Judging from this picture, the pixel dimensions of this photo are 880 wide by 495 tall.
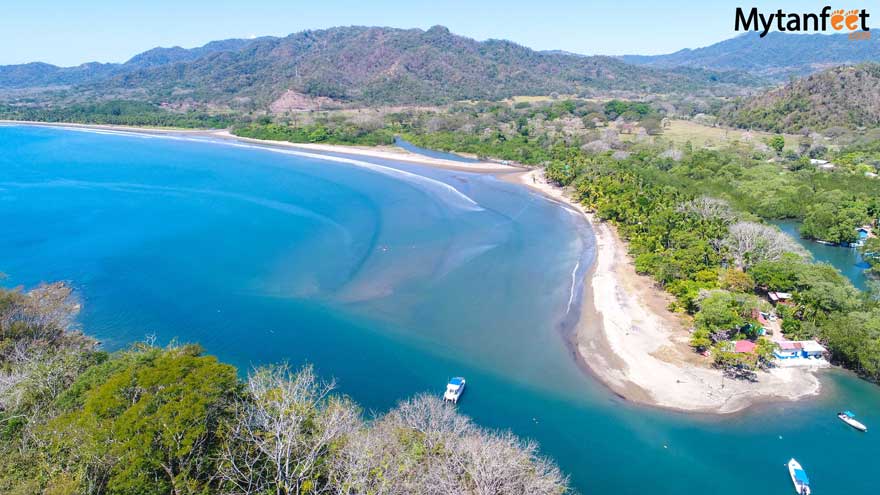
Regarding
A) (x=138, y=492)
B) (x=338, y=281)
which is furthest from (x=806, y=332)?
(x=138, y=492)

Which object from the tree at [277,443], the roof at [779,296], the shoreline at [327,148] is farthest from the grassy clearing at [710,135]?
the tree at [277,443]

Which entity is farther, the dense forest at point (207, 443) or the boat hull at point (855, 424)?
the boat hull at point (855, 424)

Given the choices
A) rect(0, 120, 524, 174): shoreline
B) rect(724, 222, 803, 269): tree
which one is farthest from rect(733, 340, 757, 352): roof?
rect(0, 120, 524, 174): shoreline

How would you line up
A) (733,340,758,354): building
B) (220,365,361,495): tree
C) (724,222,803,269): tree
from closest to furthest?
(220,365,361,495): tree, (733,340,758,354): building, (724,222,803,269): tree

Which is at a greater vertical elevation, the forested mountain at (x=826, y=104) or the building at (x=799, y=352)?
the forested mountain at (x=826, y=104)

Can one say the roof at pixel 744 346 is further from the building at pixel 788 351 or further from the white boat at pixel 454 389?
the white boat at pixel 454 389

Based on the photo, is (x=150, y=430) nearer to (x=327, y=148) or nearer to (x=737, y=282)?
(x=737, y=282)

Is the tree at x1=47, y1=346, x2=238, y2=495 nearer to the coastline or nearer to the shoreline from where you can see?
the coastline
